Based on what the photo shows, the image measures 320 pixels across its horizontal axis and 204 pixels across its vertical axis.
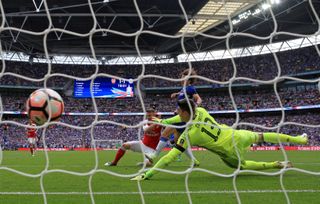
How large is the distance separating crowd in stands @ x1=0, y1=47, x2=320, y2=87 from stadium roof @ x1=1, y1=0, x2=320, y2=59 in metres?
2.87

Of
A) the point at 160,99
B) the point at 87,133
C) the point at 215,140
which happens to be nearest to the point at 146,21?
the point at 87,133

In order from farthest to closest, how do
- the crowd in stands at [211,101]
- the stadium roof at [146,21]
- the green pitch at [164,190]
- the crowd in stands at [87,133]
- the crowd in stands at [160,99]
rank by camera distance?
1. the crowd in stands at [211,101]
2. the crowd in stands at [160,99]
3. the crowd in stands at [87,133]
4. the stadium roof at [146,21]
5. the green pitch at [164,190]

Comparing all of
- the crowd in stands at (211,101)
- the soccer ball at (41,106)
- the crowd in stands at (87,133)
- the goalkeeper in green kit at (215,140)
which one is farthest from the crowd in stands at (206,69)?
the soccer ball at (41,106)

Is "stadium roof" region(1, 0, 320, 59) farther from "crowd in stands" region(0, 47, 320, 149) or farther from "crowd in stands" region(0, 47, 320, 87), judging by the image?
"crowd in stands" region(0, 47, 320, 149)

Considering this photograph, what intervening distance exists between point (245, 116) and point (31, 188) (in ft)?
124

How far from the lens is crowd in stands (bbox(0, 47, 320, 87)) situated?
3981 cm

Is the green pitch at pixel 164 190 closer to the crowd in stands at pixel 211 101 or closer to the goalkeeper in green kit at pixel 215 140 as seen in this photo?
the goalkeeper in green kit at pixel 215 140

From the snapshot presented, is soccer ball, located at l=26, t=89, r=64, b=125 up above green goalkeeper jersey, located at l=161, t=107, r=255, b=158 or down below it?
above

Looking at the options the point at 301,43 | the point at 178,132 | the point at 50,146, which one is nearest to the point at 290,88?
the point at 301,43

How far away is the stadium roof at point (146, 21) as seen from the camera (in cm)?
2538

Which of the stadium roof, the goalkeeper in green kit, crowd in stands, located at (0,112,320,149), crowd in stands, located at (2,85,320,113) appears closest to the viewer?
the goalkeeper in green kit

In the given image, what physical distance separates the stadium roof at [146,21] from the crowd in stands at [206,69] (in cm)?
287

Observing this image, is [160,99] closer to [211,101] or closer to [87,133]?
[211,101]

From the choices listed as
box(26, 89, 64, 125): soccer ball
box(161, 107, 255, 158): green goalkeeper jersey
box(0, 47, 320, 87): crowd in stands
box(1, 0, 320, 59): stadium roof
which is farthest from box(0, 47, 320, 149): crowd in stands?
box(26, 89, 64, 125): soccer ball
